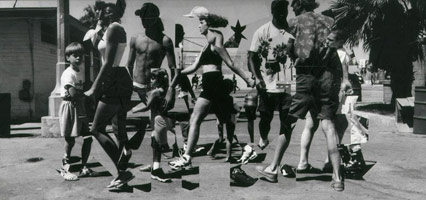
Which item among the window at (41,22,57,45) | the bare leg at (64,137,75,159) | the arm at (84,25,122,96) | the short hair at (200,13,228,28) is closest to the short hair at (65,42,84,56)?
the arm at (84,25,122,96)

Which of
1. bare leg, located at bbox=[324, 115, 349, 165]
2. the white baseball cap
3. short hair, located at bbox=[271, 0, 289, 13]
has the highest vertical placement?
short hair, located at bbox=[271, 0, 289, 13]

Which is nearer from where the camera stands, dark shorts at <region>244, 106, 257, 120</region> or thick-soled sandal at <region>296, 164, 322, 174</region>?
dark shorts at <region>244, 106, 257, 120</region>

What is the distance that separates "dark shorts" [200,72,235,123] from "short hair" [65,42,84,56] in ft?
4.41

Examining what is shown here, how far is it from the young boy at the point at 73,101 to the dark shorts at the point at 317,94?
2052 millimetres

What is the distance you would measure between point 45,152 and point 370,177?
528 cm

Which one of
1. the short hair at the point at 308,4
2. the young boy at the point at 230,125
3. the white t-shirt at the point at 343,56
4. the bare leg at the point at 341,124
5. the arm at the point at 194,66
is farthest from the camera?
the bare leg at the point at 341,124

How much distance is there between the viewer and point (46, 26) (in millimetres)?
14086

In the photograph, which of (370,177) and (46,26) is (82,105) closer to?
(370,177)

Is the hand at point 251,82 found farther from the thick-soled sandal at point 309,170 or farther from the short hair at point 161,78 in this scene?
the thick-soled sandal at point 309,170

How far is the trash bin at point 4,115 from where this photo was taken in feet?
33.1

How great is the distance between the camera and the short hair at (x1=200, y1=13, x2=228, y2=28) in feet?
10.9

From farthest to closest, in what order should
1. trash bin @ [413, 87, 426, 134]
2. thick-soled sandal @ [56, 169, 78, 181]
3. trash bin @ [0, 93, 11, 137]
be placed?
1. trash bin @ [413, 87, 426, 134]
2. trash bin @ [0, 93, 11, 137]
3. thick-soled sandal @ [56, 169, 78, 181]

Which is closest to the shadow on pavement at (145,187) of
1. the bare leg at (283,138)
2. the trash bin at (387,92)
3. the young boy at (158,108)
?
the young boy at (158,108)

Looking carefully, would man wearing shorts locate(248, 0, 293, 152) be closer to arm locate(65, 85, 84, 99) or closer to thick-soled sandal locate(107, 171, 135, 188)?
thick-soled sandal locate(107, 171, 135, 188)
